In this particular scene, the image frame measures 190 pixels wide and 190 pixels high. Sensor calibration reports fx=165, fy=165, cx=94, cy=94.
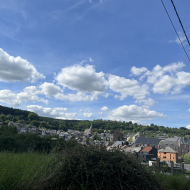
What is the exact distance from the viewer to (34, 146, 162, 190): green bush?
3.40 metres

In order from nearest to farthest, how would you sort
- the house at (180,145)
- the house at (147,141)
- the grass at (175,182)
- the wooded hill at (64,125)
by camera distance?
the grass at (175,182), the house at (180,145), the house at (147,141), the wooded hill at (64,125)

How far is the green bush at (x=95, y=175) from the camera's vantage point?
134 inches

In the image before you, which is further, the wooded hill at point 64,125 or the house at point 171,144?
the wooded hill at point 64,125

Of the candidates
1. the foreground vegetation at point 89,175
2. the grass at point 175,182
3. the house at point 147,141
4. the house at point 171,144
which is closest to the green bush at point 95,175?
the foreground vegetation at point 89,175

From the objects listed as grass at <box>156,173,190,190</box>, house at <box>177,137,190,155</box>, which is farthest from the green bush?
house at <box>177,137,190,155</box>

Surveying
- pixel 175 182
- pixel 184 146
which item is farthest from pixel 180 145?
pixel 175 182

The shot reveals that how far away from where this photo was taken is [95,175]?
138 inches

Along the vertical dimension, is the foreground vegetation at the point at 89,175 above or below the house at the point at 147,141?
above

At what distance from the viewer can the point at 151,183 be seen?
387cm

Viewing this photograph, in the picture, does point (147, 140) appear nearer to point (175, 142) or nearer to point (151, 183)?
point (175, 142)

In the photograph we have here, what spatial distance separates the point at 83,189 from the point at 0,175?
2.15 m

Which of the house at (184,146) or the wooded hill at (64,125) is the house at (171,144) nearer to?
the house at (184,146)

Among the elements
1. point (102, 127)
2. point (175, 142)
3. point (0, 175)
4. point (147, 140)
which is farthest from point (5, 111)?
point (0, 175)

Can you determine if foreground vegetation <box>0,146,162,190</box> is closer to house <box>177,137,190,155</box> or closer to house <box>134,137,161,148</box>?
house <box>134,137,161,148</box>
